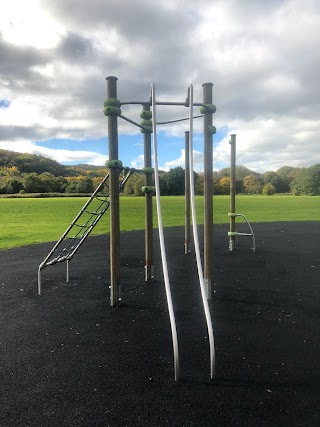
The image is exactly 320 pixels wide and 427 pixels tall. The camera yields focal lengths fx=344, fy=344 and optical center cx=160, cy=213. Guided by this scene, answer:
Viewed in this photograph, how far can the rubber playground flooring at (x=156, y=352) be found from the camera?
227cm

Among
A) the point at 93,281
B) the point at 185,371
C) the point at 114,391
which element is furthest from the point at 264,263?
the point at 114,391

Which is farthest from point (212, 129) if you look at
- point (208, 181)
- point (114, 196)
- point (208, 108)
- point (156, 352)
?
point (156, 352)

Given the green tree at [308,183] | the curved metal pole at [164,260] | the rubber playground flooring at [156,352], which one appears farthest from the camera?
the green tree at [308,183]

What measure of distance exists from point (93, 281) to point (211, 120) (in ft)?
10.1

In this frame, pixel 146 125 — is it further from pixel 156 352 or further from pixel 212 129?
pixel 156 352

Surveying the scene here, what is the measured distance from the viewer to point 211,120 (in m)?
4.49

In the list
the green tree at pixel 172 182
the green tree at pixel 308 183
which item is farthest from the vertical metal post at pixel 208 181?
the green tree at pixel 308 183

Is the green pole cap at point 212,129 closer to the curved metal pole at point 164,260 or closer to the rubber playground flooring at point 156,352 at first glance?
the curved metal pole at point 164,260

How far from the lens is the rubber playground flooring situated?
227 centimetres

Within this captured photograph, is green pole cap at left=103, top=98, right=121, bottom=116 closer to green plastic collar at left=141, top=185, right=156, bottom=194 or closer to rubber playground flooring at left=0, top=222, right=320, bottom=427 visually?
green plastic collar at left=141, top=185, right=156, bottom=194

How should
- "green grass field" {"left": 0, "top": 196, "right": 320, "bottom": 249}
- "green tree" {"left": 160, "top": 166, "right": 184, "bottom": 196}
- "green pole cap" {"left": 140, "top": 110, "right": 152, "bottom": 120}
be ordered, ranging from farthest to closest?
"green tree" {"left": 160, "top": 166, "right": 184, "bottom": 196}, "green grass field" {"left": 0, "top": 196, "right": 320, "bottom": 249}, "green pole cap" {"left": 140, "top": 110, "right": 152, "bottom": 120}

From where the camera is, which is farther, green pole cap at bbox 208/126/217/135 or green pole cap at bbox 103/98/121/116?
green pole cap at bbox 208/126/217/135

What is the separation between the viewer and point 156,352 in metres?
3.11

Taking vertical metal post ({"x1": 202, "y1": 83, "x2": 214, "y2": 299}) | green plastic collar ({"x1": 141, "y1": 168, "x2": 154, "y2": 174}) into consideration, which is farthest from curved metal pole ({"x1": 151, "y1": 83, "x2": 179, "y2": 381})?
green plastic collar ({"x1": 141, "y1": 168, "x2": 154, "y2": 174})
